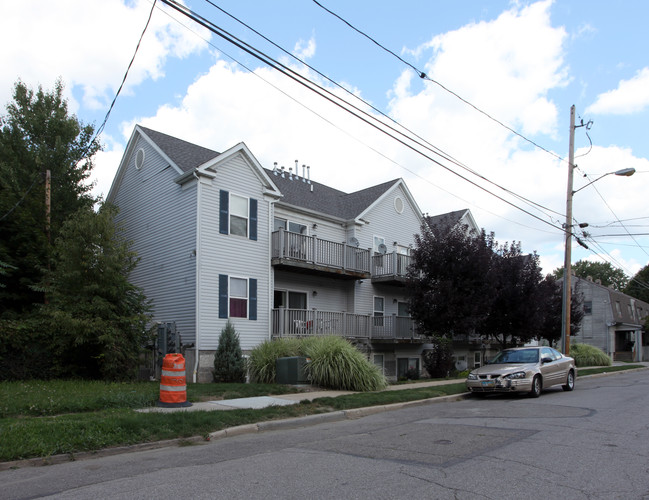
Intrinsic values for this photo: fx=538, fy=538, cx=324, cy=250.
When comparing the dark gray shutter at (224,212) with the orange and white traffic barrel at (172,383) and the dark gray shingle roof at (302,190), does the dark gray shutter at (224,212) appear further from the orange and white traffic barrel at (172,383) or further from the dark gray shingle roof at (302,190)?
the orange and white traffic barrel at (172,383)

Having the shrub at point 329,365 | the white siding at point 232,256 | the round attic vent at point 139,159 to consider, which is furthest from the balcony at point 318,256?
the round attic vent at point 139,159

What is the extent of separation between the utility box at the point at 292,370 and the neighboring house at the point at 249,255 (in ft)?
10.9

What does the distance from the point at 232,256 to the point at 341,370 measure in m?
6.28

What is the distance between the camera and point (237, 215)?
61.8 ft

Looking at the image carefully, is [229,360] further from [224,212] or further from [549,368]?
[549,368]

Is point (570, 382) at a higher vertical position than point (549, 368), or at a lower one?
lower

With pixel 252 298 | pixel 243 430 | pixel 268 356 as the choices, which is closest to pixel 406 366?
pixel 252 298

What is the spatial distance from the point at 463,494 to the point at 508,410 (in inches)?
265

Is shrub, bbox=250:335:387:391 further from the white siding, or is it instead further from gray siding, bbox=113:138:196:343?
gray siding, bbox=113:138:196:343

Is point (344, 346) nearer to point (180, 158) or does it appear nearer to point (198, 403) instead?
point (198, 403)

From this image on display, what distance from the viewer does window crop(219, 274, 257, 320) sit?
706 inches

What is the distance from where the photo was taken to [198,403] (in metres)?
11.2

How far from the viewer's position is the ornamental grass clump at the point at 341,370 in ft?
47.0

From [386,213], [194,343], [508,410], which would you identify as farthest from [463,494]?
[386,213]
